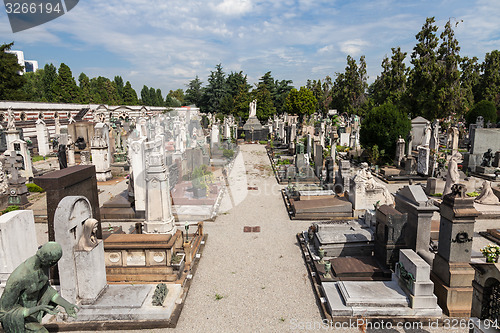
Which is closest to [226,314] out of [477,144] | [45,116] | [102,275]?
[102,275]

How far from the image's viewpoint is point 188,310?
6.30 metres

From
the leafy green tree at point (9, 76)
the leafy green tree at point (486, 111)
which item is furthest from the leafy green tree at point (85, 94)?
the leafy green tree at point (486, 111)

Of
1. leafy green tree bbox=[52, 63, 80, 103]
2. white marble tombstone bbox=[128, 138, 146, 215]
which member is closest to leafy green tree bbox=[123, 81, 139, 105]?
leafy green tree bbox=[52, 63, 80, 103]

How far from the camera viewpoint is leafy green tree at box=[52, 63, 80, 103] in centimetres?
5362

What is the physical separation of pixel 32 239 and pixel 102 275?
162cm

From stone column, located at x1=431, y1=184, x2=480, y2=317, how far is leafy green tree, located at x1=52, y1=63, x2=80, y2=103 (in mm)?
62729

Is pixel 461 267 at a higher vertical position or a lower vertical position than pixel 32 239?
lower

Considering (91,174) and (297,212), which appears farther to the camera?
(297,212)

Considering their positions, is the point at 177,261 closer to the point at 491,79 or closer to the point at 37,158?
the point at 37,158

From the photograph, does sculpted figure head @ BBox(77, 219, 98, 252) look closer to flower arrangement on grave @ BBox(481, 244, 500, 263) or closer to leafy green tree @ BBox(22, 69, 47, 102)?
flower arrangement on grave @ BBox(481, 244, 500, 263)

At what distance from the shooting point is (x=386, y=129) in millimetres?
21672

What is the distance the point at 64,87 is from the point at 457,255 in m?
63.8

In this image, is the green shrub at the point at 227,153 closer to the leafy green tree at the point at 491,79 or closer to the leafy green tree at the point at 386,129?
the leafy green tree at the point at 386,129

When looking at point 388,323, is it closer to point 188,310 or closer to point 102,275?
point 188,310
